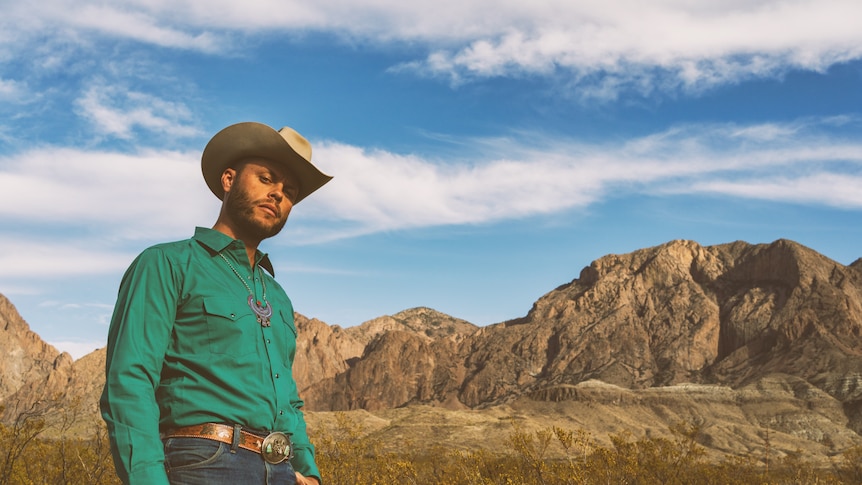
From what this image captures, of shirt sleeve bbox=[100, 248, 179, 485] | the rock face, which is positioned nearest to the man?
shirt sleeve bbox=[100, 248, 179, 485]

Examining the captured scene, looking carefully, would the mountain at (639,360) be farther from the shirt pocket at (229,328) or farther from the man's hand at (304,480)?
the shirt pocket at (229,328)

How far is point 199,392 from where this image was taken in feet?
8.04

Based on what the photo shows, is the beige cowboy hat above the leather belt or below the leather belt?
above

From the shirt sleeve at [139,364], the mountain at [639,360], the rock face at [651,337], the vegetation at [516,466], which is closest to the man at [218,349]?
the shirt sleeve at [139,364]

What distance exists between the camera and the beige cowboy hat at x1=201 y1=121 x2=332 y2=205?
2.83 metres

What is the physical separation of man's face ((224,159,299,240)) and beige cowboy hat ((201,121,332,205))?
45mm

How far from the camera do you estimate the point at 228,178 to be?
2.93 metres

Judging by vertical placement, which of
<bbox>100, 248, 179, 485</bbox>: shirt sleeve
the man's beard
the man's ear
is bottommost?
<bbox>100, 248, 179, 485</bbox>: shirt sleeve

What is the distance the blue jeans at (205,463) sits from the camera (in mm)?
2355

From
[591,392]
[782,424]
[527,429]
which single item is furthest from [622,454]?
[591,392]

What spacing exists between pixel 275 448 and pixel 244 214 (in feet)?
2.70

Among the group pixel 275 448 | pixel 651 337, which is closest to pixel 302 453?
pixel 275 448

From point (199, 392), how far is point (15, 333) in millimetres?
168207

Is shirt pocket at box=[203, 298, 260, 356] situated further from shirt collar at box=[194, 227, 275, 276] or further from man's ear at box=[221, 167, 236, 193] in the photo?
man's ear at box=[221, 167, 236, 193]
